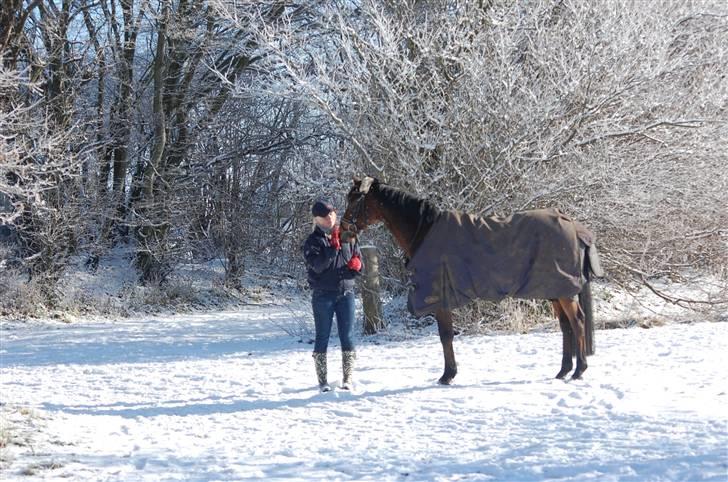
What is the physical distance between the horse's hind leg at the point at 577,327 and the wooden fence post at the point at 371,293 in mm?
4540

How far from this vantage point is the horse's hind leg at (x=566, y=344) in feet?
25.8

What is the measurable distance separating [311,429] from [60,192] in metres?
13.7

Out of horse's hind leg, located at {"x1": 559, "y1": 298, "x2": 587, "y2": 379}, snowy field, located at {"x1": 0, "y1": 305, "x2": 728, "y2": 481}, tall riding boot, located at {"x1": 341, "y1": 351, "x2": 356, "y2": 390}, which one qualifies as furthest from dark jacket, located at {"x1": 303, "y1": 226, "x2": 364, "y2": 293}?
horse's hind leg, located at {"x1": 559, "y1": 298, "x2": 587, "y2": 379}

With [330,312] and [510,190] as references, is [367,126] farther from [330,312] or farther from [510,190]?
[330,312]

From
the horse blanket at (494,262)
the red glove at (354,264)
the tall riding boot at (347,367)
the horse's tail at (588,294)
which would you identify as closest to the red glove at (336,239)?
the red glove at (354,264)

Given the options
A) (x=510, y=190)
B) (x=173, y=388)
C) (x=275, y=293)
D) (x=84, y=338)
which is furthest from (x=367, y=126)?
(x=275, y=293)

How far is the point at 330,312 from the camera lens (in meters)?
7.84

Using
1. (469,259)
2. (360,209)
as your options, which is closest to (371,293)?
(360,209)

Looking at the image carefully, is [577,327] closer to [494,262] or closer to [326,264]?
[494,262]

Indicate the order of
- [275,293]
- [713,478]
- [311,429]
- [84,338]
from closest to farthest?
[713,478], [311,429], [84,338], [275,293]

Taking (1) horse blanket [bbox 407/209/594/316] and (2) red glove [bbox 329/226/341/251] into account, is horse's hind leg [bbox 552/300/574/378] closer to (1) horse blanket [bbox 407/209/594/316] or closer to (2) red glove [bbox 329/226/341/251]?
(1) horse blanket [bbox 407/209/594/316]

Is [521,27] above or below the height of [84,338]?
above

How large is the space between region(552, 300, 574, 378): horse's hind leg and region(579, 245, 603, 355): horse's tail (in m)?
0.17

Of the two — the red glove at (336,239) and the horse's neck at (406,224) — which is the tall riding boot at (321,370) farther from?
the horse's neck at (406,224)
